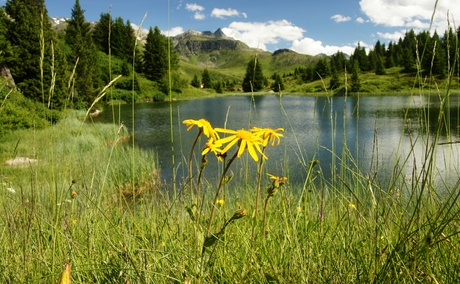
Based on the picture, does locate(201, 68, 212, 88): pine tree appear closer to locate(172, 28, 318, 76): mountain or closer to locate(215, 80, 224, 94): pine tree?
locate(215, 80, 224, 94): pine tree

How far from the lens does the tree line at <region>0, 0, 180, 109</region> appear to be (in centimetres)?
239

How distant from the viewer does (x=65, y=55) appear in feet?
57.8

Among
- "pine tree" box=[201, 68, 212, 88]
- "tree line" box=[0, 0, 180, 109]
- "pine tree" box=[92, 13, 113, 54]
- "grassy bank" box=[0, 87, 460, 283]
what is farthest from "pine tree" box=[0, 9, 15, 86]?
"pine tree" box=[201, 68, 212, 88]

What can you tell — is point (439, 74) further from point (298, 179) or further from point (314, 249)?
point (314, 249)

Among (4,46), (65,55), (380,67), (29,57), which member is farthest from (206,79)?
(4,46)

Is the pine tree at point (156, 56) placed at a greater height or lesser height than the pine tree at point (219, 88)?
greater

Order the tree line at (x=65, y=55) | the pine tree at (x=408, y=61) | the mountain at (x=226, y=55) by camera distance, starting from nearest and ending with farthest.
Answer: the tree line at (x=65, y=55)
the pine tree at (x=408, y=61)
the mountain at (x=226, y=55)

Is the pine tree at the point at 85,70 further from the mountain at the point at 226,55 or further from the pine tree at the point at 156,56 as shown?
the mountain at the point at 226,55

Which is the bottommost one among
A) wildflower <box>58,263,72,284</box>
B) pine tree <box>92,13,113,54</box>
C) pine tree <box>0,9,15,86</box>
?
wildflower <box>58,263,72,284</box>

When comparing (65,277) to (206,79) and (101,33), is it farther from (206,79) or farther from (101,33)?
(206,79)

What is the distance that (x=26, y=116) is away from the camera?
782 cm

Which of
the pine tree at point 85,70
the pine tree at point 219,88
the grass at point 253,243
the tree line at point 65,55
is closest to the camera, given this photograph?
the grass at point 253,243

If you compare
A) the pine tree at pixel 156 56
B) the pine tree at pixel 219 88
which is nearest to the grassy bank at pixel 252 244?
the pine tree at pixel 156 56

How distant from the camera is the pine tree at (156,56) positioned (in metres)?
34.4
